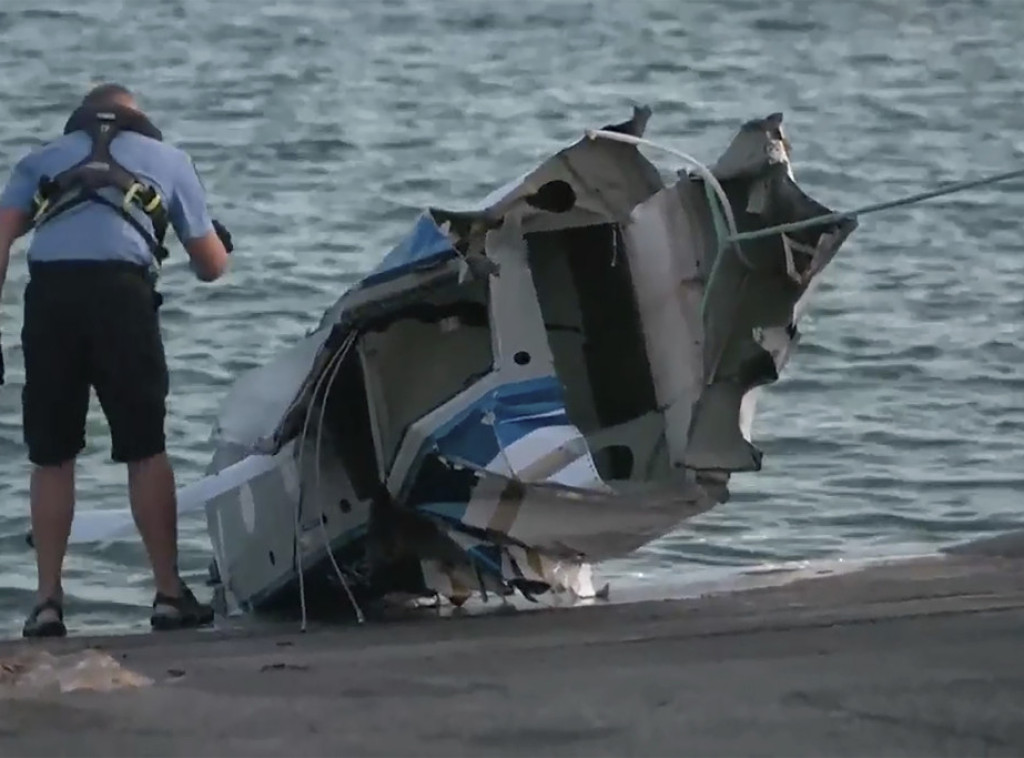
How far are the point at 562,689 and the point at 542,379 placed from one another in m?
2.12

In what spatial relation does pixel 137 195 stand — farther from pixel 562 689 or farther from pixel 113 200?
pixel 562 689

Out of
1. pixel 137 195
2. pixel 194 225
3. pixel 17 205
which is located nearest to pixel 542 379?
pixel 194 225

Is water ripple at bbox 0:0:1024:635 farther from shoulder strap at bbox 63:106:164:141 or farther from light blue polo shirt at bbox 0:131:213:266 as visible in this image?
shoulder strap at bbox 63:106:164:141

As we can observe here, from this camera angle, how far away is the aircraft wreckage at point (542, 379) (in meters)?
7.54

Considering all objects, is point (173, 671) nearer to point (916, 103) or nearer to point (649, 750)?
Result: point (649, 750)

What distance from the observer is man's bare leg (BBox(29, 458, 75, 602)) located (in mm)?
7500

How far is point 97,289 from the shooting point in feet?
23.7

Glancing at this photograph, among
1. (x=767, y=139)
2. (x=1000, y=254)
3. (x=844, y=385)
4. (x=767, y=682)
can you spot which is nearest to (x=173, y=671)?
(x=767, y=682)

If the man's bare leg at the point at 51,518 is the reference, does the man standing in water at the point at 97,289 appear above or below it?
above

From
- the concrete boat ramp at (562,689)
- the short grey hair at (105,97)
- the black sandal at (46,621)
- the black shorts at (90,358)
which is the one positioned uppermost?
the short grey hair at (105,97)

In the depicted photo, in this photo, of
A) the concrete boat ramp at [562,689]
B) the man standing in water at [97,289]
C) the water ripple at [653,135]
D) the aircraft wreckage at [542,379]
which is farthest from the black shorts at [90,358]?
the water ripple at [653,135]

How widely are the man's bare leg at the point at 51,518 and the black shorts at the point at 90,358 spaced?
0.07 meters

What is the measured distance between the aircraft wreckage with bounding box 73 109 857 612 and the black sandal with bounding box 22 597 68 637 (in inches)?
16.9

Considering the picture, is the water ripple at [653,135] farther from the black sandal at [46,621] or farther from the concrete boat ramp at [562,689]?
the concrete boat ramp at [562,689]
